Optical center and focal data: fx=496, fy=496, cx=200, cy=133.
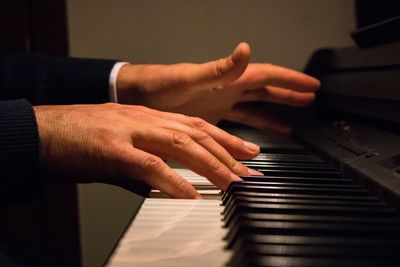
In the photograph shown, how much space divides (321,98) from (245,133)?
22cm

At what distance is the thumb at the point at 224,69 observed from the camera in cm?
81

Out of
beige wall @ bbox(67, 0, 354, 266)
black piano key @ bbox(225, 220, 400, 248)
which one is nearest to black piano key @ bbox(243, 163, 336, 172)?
black piano key @ bbox(225, 220, 400, 248)

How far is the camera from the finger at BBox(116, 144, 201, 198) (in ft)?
1.83

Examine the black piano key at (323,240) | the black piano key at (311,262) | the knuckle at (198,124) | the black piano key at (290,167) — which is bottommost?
the black piano key at (290,167)

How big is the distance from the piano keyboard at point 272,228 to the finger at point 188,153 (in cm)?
2

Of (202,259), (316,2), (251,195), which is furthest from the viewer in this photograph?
(316,2)

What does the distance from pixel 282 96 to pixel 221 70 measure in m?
0.31

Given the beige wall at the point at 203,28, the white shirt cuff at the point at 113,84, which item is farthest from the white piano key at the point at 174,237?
the beige wall at the point at 203,28

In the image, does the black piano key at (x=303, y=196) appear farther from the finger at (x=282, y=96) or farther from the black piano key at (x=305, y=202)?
the finger at (x=282, y=96)

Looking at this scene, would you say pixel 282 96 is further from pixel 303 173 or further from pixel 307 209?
pixel 307 209

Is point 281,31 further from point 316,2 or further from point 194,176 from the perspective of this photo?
point 194,176

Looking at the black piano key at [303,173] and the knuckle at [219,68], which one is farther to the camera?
the knuckle at [219,68]

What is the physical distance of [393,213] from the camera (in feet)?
1.51

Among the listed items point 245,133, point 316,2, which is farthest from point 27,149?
point 316,2
